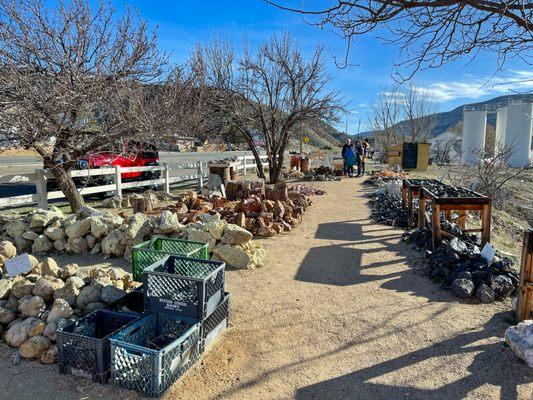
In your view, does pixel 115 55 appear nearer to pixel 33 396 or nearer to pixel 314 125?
pixel 33 396

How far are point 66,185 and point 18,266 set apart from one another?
5.16 m

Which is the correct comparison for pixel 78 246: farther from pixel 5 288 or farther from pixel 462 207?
pixel 462 207

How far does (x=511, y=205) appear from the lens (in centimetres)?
1775

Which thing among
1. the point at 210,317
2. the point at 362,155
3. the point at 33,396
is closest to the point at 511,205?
the point at 362,155

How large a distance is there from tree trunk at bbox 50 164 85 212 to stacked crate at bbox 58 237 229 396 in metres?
6.00

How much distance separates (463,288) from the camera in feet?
16.6

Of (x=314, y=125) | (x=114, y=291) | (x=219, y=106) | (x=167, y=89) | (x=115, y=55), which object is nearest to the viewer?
(x=114, y=291)

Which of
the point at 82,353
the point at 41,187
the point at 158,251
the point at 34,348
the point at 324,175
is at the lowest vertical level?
the point at 34,348

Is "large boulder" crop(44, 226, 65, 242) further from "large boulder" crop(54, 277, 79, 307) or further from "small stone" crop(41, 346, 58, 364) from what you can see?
"small stone" crop(41, 346, 58, 364)

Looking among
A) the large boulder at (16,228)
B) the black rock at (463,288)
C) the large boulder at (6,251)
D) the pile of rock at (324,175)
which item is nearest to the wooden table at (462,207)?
the black rock at (463,288)

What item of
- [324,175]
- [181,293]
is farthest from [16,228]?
[324,175]

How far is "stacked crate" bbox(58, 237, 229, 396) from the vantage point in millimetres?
3158

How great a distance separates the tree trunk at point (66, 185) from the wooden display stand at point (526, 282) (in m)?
8.57

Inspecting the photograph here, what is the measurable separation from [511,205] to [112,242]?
1702cm
